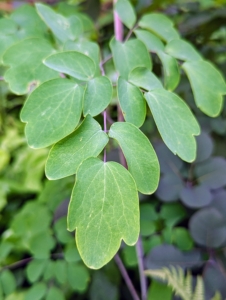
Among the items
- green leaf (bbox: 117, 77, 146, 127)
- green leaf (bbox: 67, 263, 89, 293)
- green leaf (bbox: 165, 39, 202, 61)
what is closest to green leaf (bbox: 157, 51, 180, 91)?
green leaf (bbox: 165, 39, 202, 61)

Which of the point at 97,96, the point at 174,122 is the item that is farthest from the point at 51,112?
the point at 174,122

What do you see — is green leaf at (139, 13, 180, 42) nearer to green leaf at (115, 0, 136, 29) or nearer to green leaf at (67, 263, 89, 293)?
green leaf at (115, 0, 136, 29)

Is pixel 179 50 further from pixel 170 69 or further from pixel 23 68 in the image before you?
pixel 23 68

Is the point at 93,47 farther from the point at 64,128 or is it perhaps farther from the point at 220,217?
Result: the point at 220,217

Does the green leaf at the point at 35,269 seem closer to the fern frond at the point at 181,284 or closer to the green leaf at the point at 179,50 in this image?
the fern frond at the point at 181,284

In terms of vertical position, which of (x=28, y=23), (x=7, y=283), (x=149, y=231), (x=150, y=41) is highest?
(x=150, y=41)

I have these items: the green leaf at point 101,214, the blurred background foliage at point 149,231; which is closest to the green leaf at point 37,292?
the blurred background foliage at point 149,231
